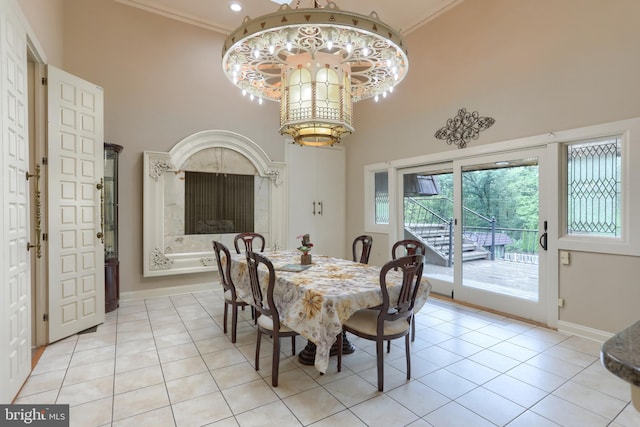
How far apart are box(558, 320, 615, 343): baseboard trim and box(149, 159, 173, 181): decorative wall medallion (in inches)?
212

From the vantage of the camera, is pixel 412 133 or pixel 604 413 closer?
pixel 604 413

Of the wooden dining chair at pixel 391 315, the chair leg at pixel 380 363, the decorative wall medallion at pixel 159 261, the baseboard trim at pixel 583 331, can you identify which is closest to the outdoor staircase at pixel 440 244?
the baseboard trim at pixel 583 331

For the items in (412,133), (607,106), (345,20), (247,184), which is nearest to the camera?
(345,20)

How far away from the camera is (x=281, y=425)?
1.96m

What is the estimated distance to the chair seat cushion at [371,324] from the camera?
7.78 feet

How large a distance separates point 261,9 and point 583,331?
5728mm

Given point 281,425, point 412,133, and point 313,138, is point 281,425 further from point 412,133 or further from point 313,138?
point 412,133

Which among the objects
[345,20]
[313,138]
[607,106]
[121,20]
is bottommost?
[313,138]

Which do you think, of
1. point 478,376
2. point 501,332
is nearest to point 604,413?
point 478,376

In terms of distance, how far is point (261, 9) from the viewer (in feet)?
15.8

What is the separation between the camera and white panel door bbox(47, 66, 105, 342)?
3.14 metres

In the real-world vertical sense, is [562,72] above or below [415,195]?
above

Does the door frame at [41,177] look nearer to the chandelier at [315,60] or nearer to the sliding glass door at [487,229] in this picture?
the chandelier at [315,60]

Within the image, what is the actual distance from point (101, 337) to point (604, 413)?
4.23 meters
